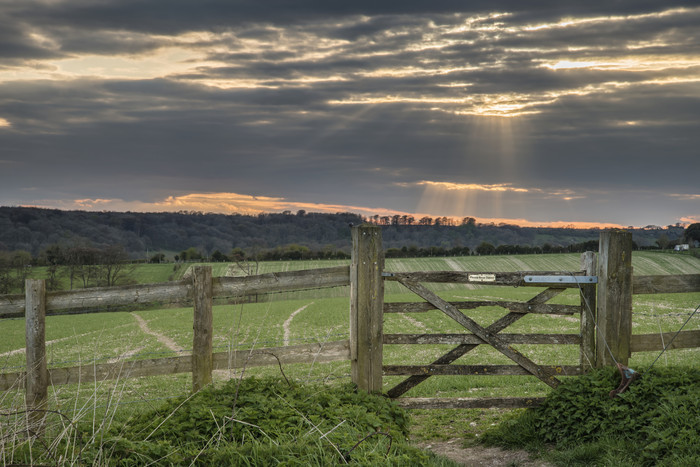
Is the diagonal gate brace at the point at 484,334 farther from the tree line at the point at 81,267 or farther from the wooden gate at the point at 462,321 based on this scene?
the tree line at the point at 81,267

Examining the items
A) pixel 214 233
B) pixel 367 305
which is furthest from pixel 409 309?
pixel 214 233

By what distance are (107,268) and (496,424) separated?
3071 inches

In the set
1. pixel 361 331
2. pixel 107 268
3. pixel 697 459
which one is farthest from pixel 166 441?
pixel 107 268

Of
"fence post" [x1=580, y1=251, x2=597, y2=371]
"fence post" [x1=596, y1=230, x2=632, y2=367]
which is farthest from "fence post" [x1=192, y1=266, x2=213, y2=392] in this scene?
"fence post" [x1=596, y1=230, x2=632, y2=367]

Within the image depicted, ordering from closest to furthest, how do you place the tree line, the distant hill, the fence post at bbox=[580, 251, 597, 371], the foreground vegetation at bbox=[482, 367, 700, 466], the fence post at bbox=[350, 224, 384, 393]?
the foreground vegetation at bbox=[482, 367, 700, 466]
the fence post at bbox=[350, 224, 384, 393]
the fence post at bbox=[580, 251, 597, 371]
the tree line
the distant hill

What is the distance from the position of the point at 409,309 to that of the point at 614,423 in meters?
3.00

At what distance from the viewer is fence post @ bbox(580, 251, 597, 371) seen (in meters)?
8.12

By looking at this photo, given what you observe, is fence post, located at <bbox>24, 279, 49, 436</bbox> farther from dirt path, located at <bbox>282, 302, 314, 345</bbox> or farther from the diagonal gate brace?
dirt path, located at <bbox>282, 302, 314, 345</bbox>

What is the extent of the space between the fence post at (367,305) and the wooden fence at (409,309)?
1 cm

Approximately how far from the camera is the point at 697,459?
17.5 ft

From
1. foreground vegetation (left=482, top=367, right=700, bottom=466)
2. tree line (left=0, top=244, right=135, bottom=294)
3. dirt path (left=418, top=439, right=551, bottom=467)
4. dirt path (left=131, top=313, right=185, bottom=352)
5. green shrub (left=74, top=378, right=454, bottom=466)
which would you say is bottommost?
tree line (left=0, top=244, right=135, bottom=294)

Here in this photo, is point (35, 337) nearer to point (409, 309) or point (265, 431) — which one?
point (265, 431)

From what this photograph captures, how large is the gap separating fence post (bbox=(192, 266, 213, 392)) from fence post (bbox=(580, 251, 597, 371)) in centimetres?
541

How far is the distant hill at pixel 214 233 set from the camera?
118375mm
